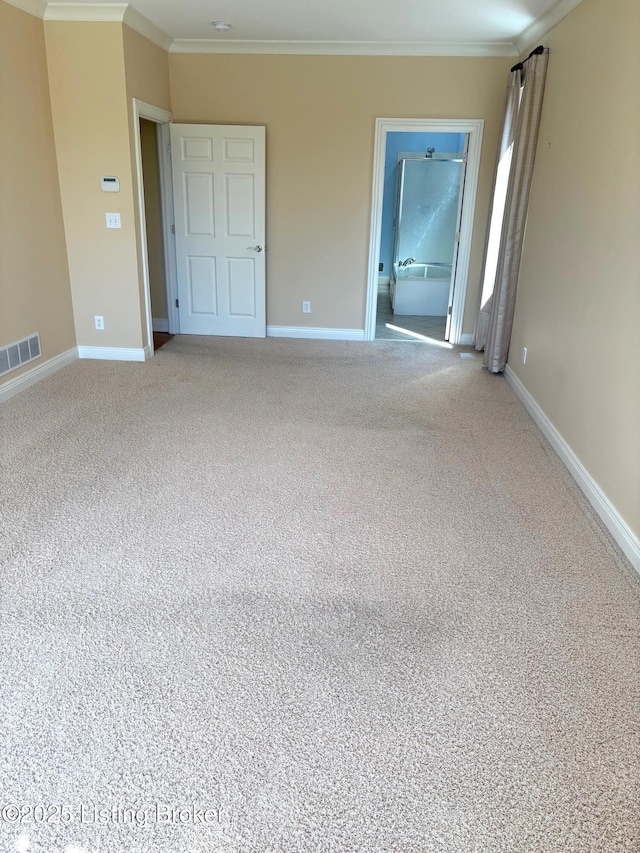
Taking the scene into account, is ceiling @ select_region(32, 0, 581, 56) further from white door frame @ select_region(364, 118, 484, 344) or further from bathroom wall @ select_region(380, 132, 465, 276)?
bathroom wall @ select_region(380, 132, 465, 276)

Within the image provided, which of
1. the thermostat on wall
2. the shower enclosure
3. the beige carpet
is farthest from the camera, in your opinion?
the shower enclosure

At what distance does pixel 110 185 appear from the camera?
473 centimetres

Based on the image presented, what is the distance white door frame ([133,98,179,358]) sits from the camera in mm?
4820

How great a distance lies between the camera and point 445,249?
809 centimetres

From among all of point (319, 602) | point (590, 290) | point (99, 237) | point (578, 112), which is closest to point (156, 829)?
point (319, 602)

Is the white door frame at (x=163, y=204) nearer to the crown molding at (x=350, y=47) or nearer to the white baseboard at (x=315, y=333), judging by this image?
the crown molding at (x=350, y=47)

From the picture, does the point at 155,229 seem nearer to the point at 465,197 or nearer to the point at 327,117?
the point at 327,117

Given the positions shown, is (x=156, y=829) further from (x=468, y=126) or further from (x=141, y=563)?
(x=468, y=126)

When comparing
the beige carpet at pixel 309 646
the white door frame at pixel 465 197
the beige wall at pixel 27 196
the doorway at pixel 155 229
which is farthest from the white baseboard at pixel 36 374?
the white door frame at pixel 465 197

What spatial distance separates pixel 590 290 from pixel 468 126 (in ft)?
9.51

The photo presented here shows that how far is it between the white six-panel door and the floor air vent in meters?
1.77

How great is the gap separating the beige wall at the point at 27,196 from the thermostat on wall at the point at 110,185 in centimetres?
35

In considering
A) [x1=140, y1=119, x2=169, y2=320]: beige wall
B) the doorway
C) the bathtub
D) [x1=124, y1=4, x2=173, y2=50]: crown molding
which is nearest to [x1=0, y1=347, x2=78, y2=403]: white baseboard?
the doorway

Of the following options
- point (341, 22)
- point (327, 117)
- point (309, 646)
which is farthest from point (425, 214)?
point (309, 646)
